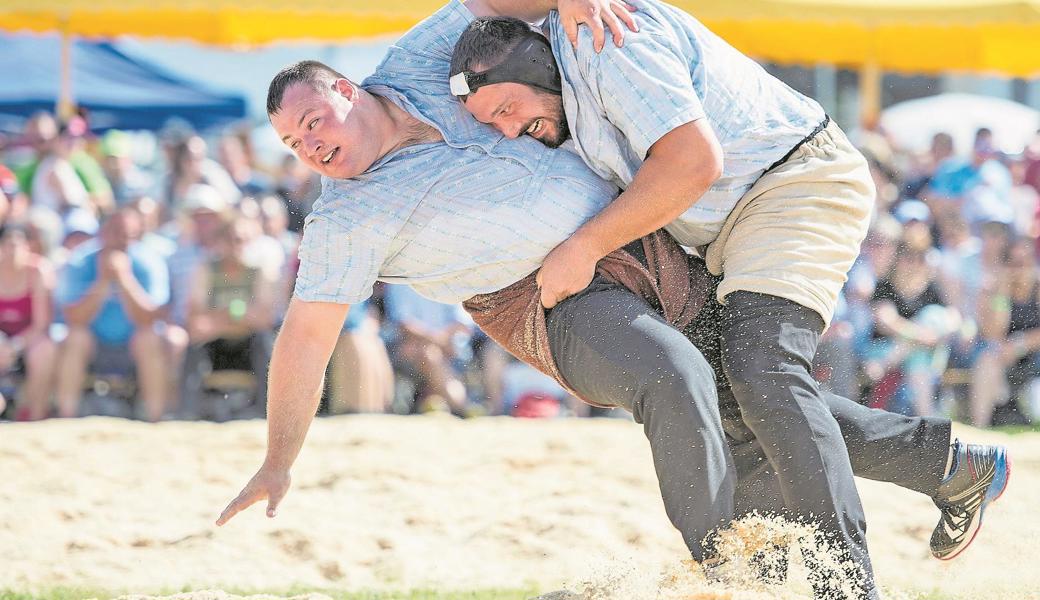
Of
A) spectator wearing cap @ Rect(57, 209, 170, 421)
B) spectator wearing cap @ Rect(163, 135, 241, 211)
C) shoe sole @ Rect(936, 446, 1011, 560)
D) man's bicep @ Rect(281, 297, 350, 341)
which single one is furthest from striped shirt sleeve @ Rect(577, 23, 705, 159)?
spectator wearing cap @ Rect(163, 135, 241, 211)

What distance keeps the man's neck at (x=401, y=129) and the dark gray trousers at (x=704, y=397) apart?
564mm

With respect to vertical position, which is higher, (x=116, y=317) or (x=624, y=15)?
(x=624, y=15)

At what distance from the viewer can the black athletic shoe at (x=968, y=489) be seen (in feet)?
11.3

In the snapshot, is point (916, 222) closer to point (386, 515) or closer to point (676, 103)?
point (386, 515)

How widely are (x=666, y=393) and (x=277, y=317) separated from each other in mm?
4686

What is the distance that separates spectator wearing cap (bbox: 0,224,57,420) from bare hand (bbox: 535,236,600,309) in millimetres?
4833

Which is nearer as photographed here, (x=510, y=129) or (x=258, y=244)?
(x=510, y=129)

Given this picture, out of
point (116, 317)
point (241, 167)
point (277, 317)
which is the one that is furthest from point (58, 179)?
point (277, 317)

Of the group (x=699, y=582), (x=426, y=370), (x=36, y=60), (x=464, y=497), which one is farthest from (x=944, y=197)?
(x=36, y=60)

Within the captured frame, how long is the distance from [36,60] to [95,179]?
12.2 feet

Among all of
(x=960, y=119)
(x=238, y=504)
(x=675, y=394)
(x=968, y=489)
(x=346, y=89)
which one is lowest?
(x=960, y=119)

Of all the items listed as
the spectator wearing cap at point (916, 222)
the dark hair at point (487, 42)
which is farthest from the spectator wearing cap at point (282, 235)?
the dark hair at point (487, 42)

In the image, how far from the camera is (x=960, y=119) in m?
11.4

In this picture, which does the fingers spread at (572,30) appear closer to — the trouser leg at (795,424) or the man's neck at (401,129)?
the man's neck at (401,129)
